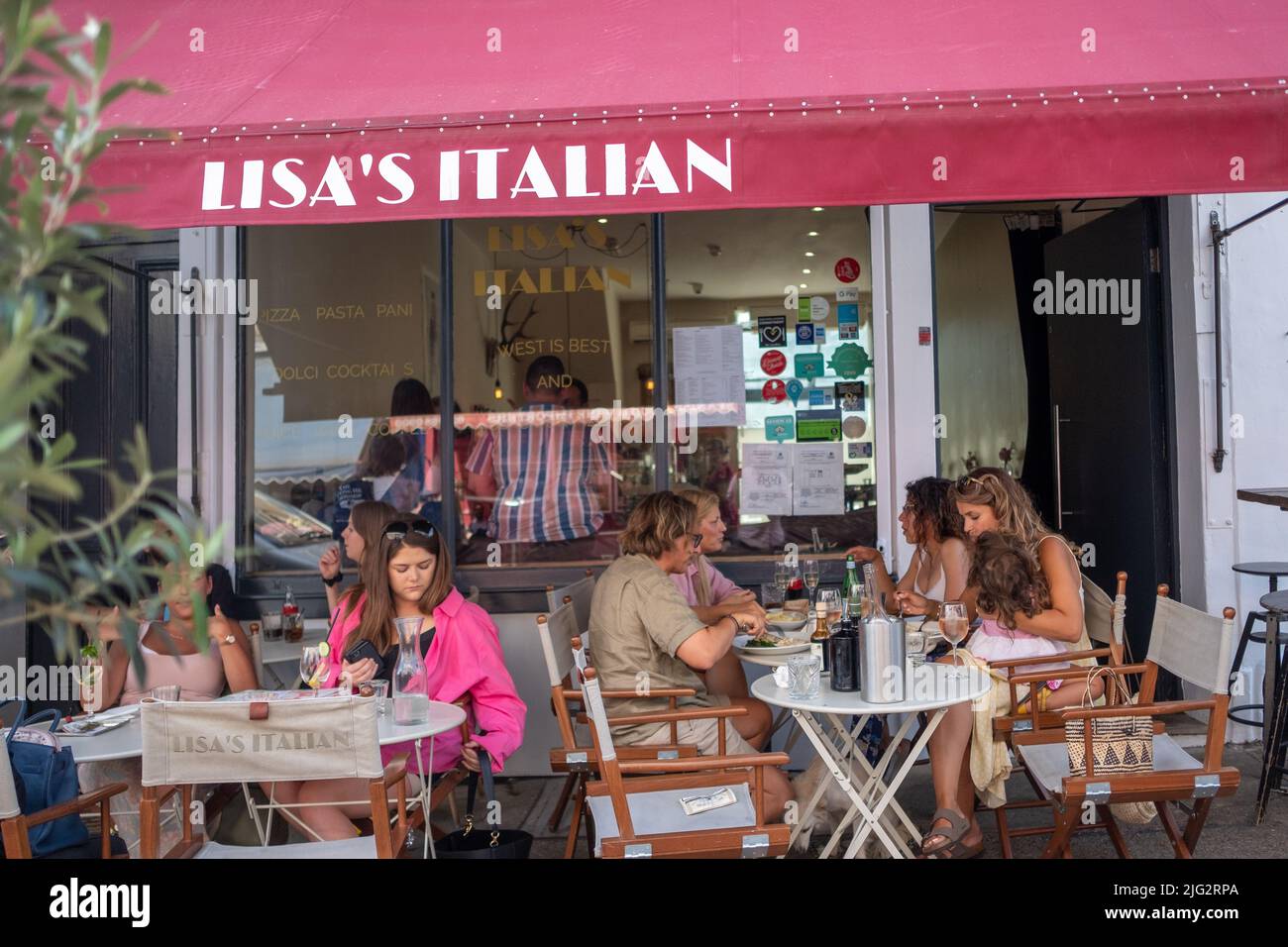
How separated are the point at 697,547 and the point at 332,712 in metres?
2.16

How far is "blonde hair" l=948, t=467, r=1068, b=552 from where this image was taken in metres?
4.31

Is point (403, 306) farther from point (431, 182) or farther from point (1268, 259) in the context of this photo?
point (1268, 259)

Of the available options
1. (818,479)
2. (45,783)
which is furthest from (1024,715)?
(45,783)

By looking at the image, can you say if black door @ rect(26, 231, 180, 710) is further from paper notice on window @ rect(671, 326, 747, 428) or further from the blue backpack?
the blue backpack

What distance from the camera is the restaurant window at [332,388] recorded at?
5.95m

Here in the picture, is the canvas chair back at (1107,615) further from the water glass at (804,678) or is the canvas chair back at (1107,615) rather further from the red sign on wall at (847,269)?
the red sign on wall at (847,269)

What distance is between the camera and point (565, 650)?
4.09 m

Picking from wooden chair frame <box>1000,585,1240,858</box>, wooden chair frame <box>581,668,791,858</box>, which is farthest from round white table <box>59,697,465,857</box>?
wooden chair frame <box>1000,585,1240,858</box>

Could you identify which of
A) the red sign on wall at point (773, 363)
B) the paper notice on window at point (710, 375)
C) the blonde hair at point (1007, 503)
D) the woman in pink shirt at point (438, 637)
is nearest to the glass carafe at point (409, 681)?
the woman in pink shirt at point (438, 637)

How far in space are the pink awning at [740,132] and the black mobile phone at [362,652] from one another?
1.43m

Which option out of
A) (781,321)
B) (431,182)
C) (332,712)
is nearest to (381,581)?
(332,712)

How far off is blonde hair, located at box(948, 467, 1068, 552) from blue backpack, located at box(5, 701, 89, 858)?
331 cm

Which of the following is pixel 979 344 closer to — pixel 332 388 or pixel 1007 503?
pixel 1007 503

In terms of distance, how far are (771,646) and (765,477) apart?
1750mm
